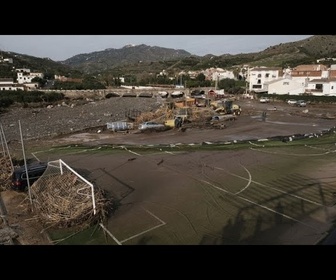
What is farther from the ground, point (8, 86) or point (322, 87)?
point (8, 86)

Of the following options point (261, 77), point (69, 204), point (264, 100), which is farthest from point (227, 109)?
point (261, 77)

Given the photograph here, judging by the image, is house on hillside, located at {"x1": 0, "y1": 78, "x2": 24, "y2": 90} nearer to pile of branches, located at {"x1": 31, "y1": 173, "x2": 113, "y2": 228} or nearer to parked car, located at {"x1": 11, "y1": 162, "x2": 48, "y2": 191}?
parked car, located at {"x1": 11, "y1": 162, "x2": 48, "y2": 191}

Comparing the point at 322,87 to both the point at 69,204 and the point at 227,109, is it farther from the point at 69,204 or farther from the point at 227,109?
the point at 69,204

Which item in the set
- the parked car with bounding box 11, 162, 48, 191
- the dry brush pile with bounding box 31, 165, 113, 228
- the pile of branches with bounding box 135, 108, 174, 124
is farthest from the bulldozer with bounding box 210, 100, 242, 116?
the dry brush pile with bounding box 31, 165, 113, 228

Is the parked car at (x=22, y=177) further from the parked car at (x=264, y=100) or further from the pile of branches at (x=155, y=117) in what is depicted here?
the parked car at (x=264, y=100)

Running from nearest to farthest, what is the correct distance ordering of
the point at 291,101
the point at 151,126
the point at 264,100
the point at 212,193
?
the point at 212,193 < the point at 151,126 < the point at 291,101 < the point at 264,100

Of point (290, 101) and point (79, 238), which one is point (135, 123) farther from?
point (290, 101)

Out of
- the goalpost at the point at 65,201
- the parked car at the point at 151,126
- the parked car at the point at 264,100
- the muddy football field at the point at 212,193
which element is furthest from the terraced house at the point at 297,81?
the goalpost at the point at 65,201
